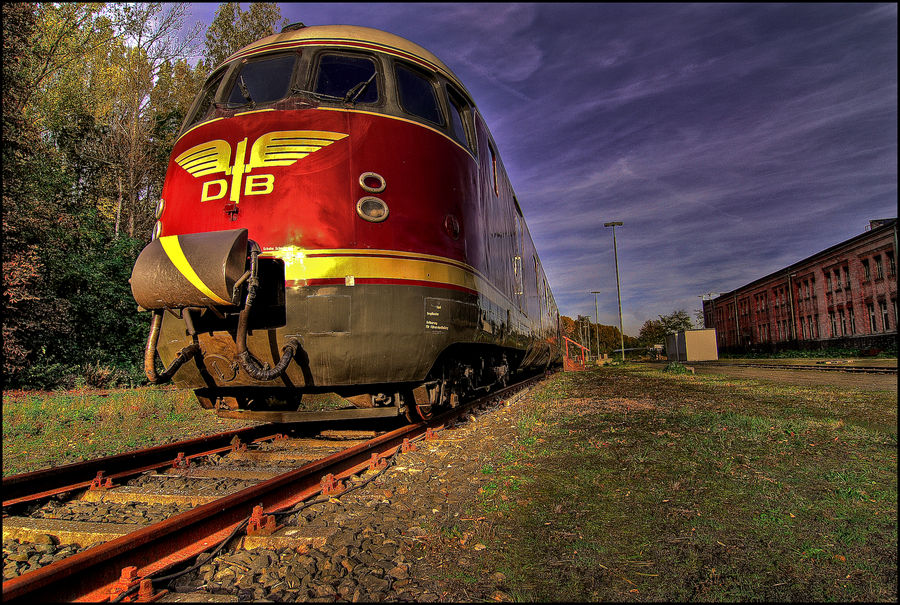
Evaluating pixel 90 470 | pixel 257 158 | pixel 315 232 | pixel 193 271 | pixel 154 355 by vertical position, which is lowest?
pixel 90 470

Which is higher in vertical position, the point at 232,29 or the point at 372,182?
the point at 232,29

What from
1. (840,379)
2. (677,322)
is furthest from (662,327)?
(840,379)

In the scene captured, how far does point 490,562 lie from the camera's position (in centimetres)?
264

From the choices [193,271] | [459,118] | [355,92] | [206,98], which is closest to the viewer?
[193,271]

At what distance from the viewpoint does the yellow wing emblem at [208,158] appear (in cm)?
450

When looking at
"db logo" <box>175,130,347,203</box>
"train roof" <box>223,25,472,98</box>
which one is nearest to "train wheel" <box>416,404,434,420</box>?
"db logo" <box>175,130,347,203</box>

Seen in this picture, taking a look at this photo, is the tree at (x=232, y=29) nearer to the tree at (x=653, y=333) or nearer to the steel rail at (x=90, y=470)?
the steel rail at (x=90, y=470)

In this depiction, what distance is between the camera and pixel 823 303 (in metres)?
5.63

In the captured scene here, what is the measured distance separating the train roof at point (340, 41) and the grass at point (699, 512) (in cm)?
420

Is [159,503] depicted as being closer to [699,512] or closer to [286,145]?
[286,145]

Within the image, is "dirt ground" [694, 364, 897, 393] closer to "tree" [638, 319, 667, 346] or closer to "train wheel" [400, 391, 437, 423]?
"train wheel" [400, 391, 437, 423]

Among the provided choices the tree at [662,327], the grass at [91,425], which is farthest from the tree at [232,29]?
the tree at [662,327]

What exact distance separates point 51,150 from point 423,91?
57.5 feet

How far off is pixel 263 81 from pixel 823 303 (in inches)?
248
